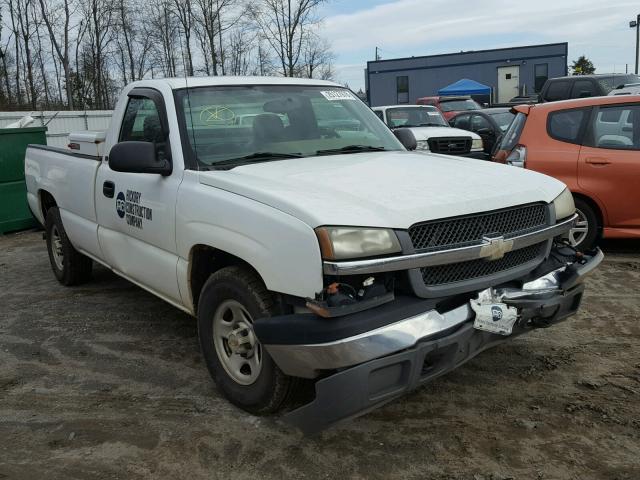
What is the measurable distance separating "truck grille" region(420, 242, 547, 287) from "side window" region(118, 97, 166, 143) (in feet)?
6.64

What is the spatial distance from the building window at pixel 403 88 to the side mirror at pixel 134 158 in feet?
157

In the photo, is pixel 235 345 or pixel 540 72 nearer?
pixel 235 345

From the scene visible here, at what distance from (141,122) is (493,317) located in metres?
2.89

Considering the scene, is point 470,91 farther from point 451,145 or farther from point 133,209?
point 133,209

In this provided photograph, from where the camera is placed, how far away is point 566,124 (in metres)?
6.56

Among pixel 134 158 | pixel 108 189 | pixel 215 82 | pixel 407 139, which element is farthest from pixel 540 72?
pixel 134 158

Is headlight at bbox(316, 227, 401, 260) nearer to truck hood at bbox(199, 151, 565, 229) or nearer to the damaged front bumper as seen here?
truck hood at bbox(199, 151, 565, 229)

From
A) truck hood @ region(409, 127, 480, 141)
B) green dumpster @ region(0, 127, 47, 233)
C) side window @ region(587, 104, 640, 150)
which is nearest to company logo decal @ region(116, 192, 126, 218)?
side window @ region(587, 104, 640, 150)

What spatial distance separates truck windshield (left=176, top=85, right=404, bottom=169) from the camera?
12.5 ft

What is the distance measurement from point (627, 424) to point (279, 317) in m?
1.93

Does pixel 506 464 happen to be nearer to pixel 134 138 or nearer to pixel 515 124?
pixel 134 138

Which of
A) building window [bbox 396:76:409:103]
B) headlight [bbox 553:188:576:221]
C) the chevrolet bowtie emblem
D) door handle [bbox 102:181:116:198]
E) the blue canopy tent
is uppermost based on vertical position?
building window [bbox 396:76:409:103]

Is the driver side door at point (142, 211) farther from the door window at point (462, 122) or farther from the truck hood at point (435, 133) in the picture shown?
the door window at point (462, 122)

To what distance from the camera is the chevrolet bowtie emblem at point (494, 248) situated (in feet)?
9.59
